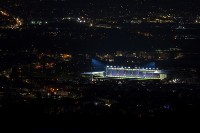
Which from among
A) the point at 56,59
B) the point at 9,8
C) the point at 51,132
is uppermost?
the point at 9,8

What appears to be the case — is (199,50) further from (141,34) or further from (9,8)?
(9,8)

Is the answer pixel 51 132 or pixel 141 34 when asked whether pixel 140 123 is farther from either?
pixel 141 34

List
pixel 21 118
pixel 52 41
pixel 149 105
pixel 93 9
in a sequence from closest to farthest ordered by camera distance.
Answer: pixel 21 118
pixel 149 105
pixel 52 41
pixel 93 9

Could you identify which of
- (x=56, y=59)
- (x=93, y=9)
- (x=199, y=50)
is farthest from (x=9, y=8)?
(x=199, y=50)

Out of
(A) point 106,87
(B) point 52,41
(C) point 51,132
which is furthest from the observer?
(B) point 52,41

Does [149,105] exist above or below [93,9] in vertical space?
below

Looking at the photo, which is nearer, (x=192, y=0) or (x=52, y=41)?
(x=52, y=41)

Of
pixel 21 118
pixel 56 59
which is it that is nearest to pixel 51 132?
pixel 21 118
